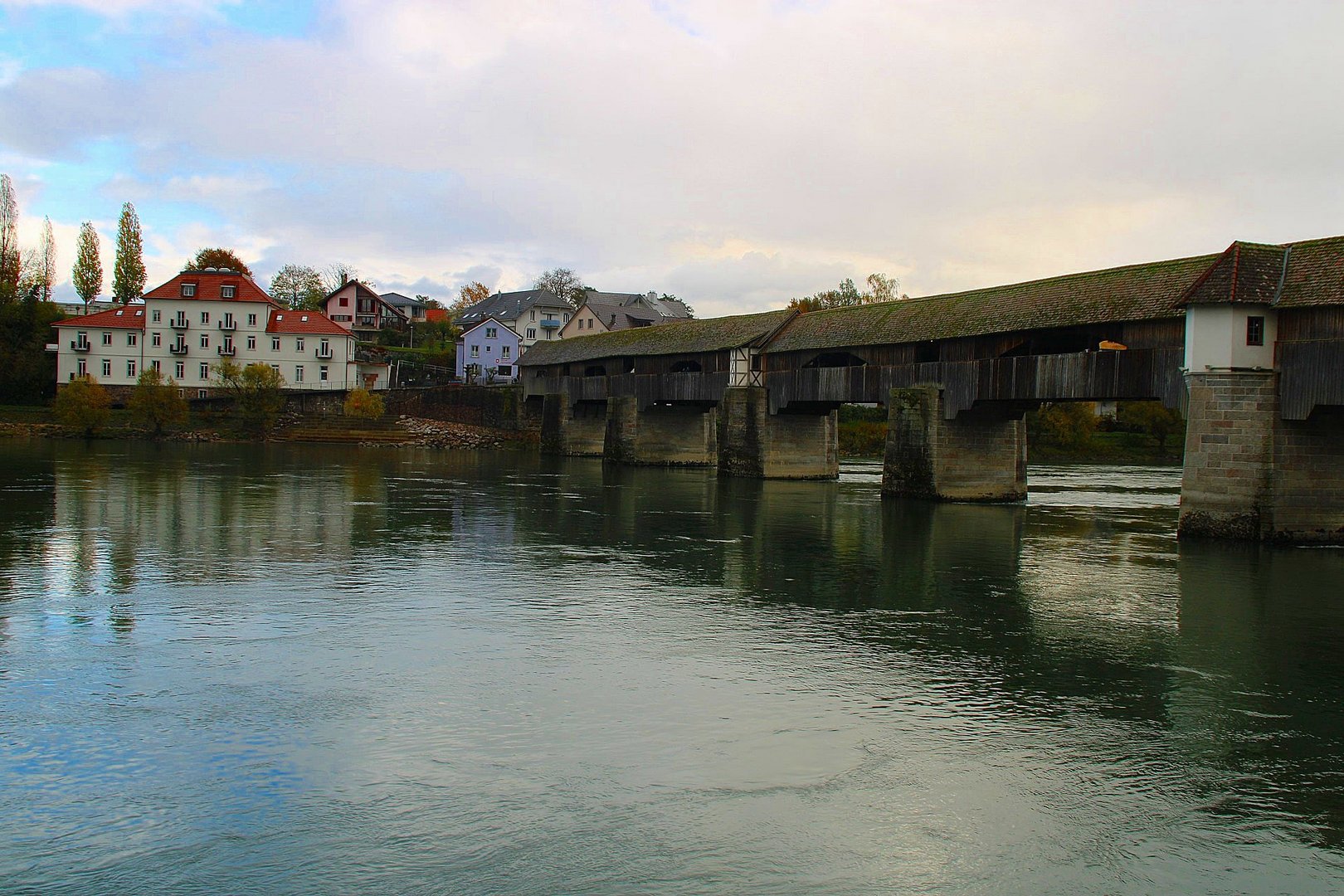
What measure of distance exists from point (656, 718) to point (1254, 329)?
59.7 ft

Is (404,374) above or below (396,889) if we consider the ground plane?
above

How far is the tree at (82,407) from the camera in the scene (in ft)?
197

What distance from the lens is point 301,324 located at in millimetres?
73500

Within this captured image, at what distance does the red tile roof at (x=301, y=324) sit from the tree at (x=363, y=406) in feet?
16.0

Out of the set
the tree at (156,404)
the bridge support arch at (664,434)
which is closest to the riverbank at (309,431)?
the tree at (156,404)

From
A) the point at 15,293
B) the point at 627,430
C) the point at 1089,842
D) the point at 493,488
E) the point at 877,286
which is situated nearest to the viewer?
the point at 1089,842

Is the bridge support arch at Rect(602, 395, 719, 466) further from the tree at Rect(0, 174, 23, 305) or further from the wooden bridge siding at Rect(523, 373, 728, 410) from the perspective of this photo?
the tree at Rect(0, 174, 23, 305)

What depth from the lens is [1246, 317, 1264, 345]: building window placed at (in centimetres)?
2284

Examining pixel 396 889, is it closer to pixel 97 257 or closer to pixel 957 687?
pixel 957 687

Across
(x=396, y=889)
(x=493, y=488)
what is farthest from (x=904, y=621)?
(x=493, y=488)

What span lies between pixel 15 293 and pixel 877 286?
66859 mm

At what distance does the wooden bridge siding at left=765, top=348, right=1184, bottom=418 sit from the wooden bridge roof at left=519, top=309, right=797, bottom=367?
494cm

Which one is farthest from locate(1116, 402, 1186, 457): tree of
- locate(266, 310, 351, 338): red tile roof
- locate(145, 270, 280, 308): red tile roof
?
locate(145, 270, 280, 308): red tile roof

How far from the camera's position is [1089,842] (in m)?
7.84
